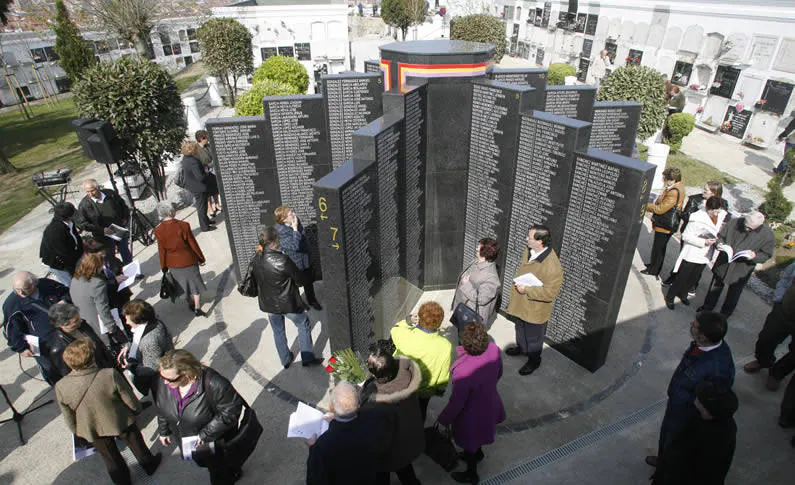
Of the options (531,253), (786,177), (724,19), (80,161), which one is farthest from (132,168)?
(724,19)

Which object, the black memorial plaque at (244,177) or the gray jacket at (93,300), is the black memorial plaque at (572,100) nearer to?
the black memorial plaque at (244,177)

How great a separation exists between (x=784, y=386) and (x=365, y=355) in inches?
211

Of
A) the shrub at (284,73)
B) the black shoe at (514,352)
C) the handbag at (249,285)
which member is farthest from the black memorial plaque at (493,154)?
the shrub at (284,73)

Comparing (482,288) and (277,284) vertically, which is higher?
(277,284)

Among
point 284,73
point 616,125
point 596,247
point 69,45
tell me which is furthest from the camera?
point 69,45

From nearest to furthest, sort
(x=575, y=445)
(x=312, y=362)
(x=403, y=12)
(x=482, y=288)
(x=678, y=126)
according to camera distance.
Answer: (x=575, y=445) → (x=482, y=288) → (x=312, y=362) → (x=678, y=126) → (x=403, y=12)

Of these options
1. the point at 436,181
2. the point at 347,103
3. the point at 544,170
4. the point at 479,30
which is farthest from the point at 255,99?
the point at 479,30

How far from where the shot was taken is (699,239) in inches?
271

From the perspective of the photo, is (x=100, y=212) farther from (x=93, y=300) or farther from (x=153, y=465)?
(x=153, y=465)

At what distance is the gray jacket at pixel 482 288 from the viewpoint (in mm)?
5566

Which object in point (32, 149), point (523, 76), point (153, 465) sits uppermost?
point (523, 76)

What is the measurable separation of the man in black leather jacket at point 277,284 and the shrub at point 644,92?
10746 millimetres

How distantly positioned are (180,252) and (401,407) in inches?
181

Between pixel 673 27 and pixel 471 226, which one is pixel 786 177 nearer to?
pixel 471 226
